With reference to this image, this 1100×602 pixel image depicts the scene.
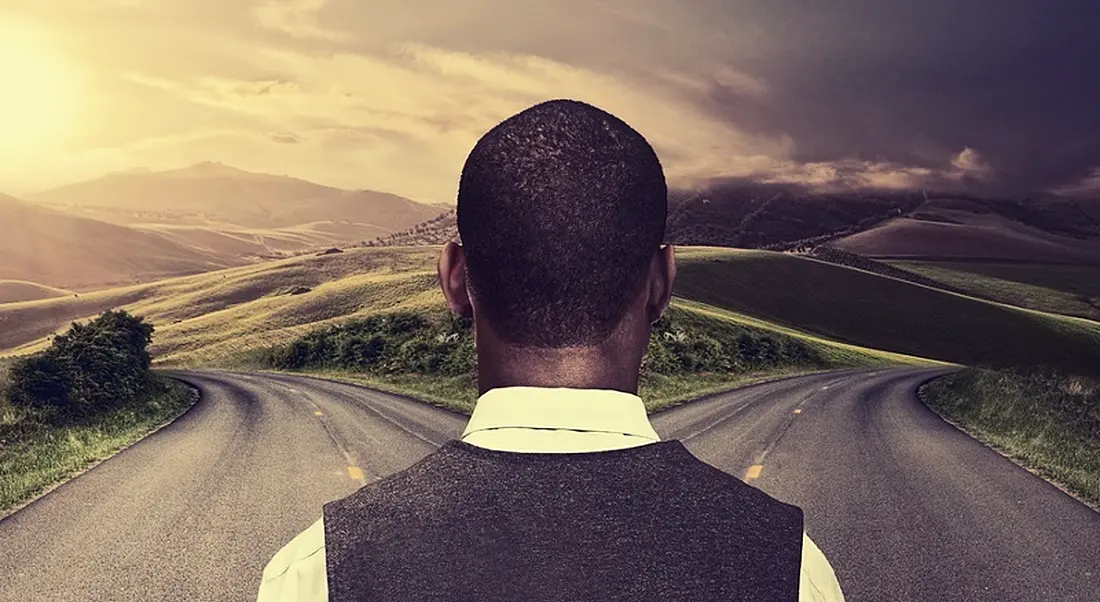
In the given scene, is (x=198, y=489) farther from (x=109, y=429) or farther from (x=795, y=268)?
(x=795, y=268)

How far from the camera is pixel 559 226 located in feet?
6.84

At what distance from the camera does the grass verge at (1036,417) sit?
15453 millimetres

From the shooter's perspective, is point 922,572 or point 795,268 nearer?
point 922,572

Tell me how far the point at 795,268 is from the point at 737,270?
9.57m

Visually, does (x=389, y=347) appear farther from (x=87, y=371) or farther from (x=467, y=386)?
(x=87, y=371)

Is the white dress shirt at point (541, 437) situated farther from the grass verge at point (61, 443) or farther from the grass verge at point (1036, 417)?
the grass verge at point (1036, 417)

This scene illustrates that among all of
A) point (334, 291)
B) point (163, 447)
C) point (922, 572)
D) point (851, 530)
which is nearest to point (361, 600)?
point (922, 572)

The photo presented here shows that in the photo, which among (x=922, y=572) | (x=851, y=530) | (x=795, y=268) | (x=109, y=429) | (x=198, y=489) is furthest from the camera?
(x=795, y=268)

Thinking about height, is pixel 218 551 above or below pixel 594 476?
below

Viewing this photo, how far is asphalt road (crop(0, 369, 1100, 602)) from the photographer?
28.1 ft

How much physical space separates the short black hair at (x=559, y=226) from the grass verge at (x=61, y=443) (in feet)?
38.5

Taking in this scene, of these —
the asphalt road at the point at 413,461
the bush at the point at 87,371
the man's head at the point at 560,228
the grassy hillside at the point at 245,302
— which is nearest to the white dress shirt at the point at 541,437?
the man's head at the point at 560,228

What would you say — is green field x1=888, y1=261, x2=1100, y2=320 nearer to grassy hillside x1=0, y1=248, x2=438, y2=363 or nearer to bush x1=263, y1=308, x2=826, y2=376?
grassy hillside x1=0, y1=248, x2=438, y2=363

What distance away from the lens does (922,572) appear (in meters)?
8.75
